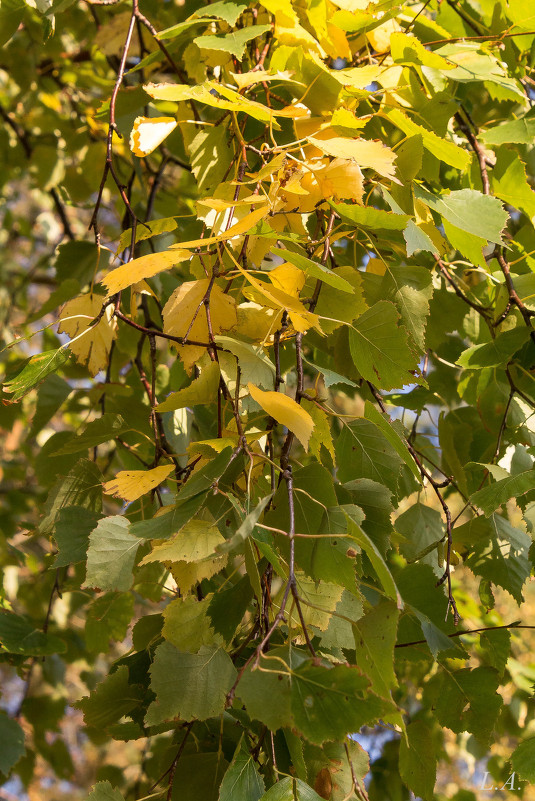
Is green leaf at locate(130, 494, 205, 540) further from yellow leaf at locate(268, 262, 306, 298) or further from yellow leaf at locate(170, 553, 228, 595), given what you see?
yellow leaf at locate(268, 262, 306, 298)

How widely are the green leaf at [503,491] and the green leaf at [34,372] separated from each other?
13.8 inches

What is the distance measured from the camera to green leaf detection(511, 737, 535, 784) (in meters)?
0.59

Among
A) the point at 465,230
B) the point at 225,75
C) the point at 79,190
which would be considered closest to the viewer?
the point at 465,230

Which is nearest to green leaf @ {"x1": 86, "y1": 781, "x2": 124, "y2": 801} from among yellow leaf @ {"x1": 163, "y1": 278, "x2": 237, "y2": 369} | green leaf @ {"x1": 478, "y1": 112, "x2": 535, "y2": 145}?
yellow leaf @ {"x1": 163, "y1": 278, "x2": 237, "y2": 369}

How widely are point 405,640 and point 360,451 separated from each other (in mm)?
183

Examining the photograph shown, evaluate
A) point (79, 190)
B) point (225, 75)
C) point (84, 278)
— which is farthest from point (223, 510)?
point (79, 190)

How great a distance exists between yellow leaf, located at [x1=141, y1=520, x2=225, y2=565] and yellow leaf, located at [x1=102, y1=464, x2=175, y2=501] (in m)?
0.06

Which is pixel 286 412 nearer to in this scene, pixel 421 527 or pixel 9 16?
pixel 421 527

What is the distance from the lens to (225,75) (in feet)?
2.64

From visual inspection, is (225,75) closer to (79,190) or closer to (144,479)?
(144,479)

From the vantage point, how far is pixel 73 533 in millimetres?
607

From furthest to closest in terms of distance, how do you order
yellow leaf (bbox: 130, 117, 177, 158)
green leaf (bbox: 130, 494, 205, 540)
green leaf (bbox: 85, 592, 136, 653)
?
green leaf (bbox: 85, 592, 136, 653) < yellow leaf (bbox: 130, 117, 177, 158) < green leaf (bbox: 130, 494, 205, 540)

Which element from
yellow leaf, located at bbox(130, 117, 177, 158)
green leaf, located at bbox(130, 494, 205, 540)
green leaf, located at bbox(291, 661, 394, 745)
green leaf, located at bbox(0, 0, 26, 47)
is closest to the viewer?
green leaf, located at bbox(291, 661, 394, 745)

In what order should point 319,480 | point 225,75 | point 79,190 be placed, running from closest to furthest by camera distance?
point 319,480
point 225,75
point 79,190
